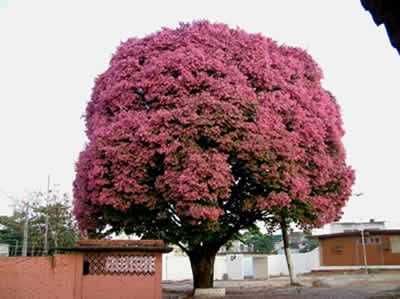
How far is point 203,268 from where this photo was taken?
56.7ft

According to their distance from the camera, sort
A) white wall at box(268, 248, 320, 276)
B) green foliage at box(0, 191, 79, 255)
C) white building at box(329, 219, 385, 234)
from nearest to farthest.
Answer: green foliage at box(0, 191, 79, 255) < white wall at box(268, 248, 320, 276) < white building at box(329, 219, 385, 234)

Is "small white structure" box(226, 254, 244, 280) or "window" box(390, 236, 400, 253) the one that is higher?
"window" box(390, 236, 400, 253)

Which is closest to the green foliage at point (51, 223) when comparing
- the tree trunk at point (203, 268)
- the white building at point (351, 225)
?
the tree trunk at point (203, 268)

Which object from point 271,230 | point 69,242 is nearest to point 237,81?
point 271,230

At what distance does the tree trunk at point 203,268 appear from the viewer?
17.2 meters

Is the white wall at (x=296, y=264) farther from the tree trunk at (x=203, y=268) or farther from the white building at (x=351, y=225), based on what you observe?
the tree trunk at (x=203, y=268)

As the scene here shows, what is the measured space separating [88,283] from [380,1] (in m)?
11.1

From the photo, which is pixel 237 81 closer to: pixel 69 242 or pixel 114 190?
pixel 114 190

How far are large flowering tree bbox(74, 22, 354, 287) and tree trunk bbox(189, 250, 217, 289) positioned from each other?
0.12ft

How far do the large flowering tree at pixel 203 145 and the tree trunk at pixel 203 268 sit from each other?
0.12ft

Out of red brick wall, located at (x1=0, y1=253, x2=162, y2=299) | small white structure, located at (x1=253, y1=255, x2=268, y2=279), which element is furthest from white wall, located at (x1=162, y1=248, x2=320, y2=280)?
red brick wall, located at (x1=0, y1=253, x2=162, y2=299)

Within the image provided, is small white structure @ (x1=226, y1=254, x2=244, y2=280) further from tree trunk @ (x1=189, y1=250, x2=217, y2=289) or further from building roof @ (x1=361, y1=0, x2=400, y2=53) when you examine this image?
building roof @ (x1=361, y1=0, x2=400, y2=53)

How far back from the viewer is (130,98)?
53.4 feet

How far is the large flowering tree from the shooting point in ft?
48.4
